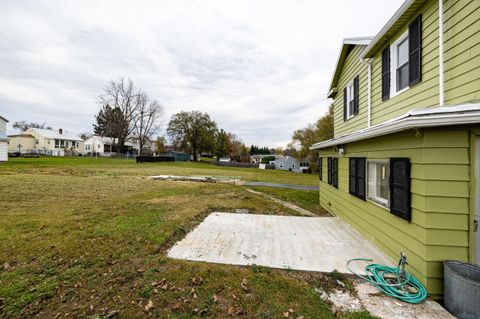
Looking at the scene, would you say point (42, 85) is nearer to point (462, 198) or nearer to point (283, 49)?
point (283, 49)

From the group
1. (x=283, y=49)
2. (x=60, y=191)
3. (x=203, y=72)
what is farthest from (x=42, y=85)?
(x=283, y=49)

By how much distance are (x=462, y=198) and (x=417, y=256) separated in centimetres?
97

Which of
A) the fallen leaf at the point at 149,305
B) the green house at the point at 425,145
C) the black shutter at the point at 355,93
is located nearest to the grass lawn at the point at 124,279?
the fallen leaf at the point at 149,305

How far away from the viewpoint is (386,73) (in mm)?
4840

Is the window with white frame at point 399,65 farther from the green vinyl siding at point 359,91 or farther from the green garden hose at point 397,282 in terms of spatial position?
the green garden hose at point 397,282

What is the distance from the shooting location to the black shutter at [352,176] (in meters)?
5.02

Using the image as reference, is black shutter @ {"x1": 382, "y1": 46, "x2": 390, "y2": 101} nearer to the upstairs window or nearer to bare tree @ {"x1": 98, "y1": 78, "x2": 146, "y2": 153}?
the upstairs window

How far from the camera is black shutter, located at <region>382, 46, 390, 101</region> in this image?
4.76m

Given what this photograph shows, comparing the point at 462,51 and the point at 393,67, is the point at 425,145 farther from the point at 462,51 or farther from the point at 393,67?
the point at 393,67

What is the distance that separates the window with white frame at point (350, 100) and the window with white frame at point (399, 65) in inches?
84.1

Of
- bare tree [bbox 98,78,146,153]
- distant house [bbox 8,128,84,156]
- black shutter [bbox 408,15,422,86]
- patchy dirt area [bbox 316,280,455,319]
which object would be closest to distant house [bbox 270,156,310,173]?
bare tree [bbox 98,78,146,153]

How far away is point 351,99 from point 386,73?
2.25 meters

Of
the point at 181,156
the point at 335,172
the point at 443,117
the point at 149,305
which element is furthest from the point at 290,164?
the point at 149,305

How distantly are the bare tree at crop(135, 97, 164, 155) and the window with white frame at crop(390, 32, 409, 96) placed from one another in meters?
41.1
